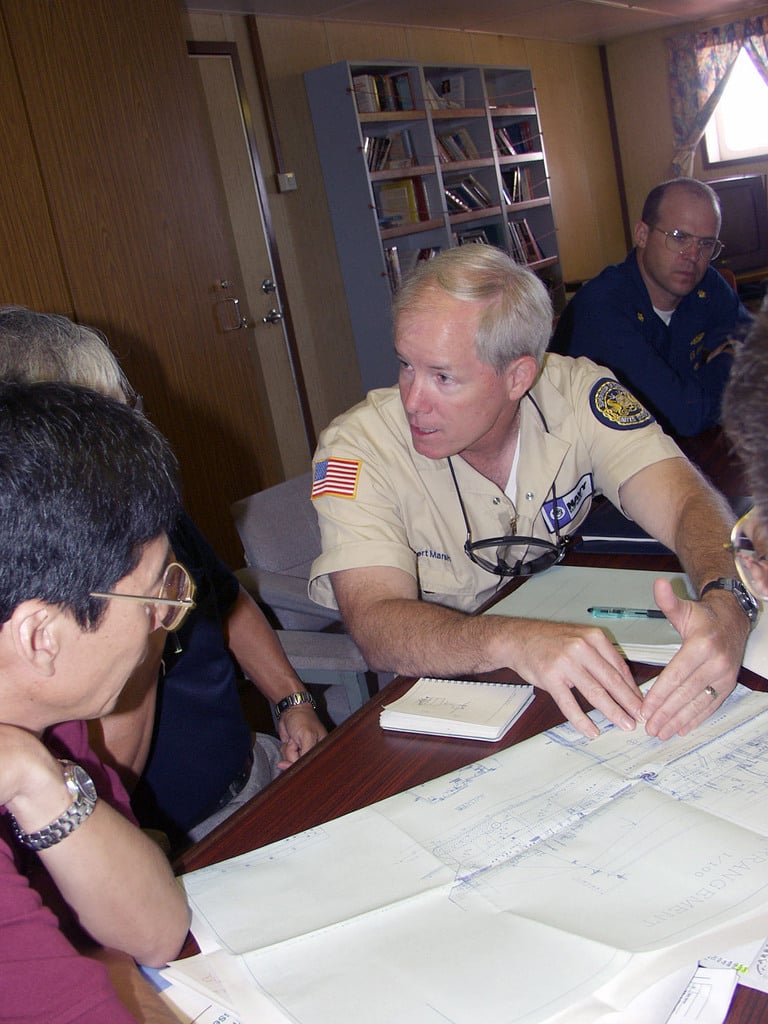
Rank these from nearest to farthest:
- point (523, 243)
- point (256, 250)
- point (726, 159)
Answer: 1. point (256, 250)
2. point (523, 243)
3. point (726, 159)

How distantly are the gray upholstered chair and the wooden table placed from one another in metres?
0.68

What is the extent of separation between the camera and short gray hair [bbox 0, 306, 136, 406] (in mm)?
1268

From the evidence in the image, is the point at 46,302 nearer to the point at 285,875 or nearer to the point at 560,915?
the point at 285,875

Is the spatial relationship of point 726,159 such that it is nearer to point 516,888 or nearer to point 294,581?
point 294,581

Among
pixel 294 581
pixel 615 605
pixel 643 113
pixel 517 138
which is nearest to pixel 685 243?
pixel 294 581

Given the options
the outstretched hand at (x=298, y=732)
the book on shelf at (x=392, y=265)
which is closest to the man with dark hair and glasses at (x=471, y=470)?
the outstretched hand at (x=298, y=732)

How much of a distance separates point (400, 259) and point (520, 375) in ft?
12.6

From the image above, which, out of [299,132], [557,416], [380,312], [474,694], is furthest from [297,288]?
[474,694]

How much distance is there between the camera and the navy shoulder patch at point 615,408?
183 cm

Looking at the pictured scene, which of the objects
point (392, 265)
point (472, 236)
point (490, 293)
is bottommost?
point (490, 293)

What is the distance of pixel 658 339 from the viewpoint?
2969 millimetres

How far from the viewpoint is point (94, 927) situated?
836 mm

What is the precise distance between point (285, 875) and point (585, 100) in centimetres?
869

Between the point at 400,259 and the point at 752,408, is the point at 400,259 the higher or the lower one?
the higher one
